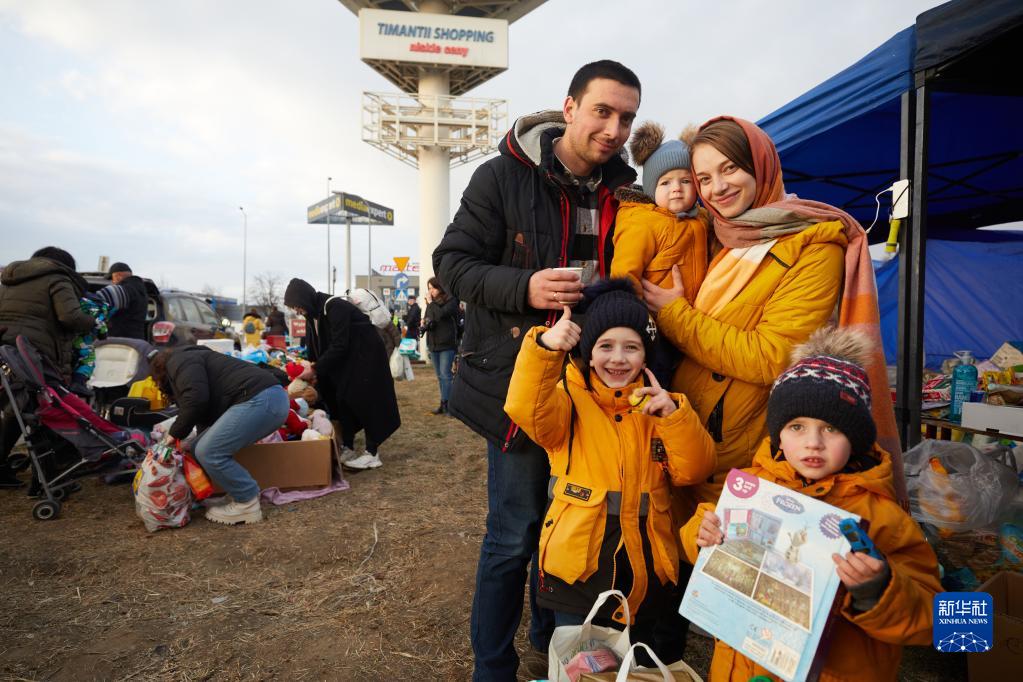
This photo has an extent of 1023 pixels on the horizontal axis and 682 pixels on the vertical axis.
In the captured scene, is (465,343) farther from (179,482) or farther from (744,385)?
(179,482)

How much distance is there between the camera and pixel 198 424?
4.29m

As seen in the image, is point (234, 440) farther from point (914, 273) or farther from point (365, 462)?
point (914, 273)

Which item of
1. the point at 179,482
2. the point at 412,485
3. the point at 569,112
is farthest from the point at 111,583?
the point at 569,112

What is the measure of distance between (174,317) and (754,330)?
1070cm

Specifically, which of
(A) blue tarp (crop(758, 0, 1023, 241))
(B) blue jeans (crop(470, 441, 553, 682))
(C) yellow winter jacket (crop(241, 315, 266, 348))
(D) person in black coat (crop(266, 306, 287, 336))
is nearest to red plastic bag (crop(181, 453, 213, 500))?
(B) blue jeans (crop(470, 441, 553, 682))

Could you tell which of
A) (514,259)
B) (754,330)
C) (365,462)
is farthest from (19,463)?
(754,330)

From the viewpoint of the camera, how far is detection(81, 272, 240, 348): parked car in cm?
821

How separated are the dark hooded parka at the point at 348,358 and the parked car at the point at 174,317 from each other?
3491mm

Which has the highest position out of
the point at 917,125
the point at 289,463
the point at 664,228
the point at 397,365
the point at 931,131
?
the point at 931,131

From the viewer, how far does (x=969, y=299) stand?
6223 millimetres

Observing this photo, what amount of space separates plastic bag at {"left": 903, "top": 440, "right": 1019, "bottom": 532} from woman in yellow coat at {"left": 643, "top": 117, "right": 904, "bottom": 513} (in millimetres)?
1152

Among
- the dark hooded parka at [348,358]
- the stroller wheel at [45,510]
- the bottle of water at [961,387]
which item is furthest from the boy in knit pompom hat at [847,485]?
the stroller wheel at [45,510]

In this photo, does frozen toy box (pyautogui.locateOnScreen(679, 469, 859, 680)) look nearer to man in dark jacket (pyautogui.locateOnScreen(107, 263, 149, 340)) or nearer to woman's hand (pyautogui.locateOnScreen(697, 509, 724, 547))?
woman's hand (pyautogui.locateOnScreen(697, 509, 724, 547))

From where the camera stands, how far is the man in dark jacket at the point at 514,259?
1.83 meters
